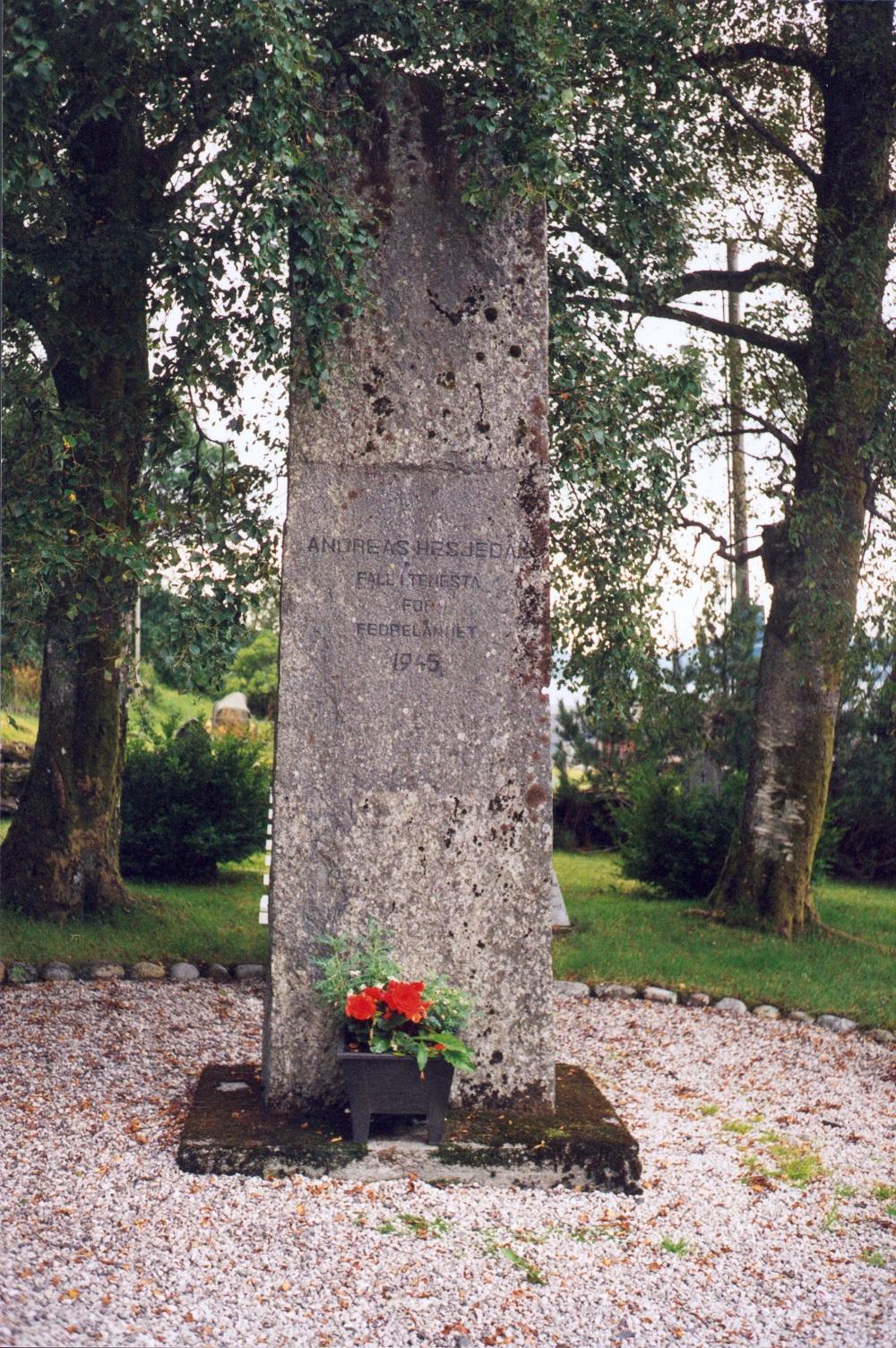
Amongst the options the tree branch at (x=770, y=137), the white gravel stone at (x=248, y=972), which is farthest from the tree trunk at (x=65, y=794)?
the tree branch at (x=770, y=137)

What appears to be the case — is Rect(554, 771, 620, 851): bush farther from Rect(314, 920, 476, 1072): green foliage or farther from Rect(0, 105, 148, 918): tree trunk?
Rect(314, 920, 476, 1072): green foliage

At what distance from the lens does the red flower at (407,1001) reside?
488cm

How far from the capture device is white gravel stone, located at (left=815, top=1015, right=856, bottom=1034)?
8.38m

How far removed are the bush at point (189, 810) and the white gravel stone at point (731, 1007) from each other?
15.0 feet

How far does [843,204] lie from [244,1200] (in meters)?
8.68

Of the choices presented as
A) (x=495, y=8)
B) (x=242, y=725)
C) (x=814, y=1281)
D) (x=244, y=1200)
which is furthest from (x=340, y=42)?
(x=242, y=725)

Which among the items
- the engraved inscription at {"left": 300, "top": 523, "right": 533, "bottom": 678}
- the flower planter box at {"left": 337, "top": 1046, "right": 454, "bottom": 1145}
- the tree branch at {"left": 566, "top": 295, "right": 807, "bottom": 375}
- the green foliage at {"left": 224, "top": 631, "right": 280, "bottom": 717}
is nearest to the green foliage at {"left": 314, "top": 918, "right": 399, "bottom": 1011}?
the flower planter box at {"left": 337, "top": 1046, "right": 454, "bottom": 1145}

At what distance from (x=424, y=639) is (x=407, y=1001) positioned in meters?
1.45

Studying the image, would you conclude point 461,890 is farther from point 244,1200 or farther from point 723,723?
point 723,723

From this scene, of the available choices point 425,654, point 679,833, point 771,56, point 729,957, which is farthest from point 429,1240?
point 771,56

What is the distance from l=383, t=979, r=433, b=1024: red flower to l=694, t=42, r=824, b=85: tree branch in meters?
8.03

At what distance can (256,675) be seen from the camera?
83.7 ft

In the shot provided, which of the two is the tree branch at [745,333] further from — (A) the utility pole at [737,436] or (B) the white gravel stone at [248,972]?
(B) the white gravel stone at [248,972]

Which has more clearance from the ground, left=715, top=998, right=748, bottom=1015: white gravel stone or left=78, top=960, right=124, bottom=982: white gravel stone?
left=78, top=960, right=124, bottom=982: white gravel stone
